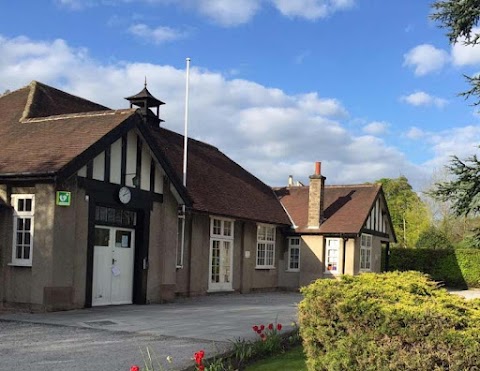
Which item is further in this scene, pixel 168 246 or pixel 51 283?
pixel 168 246

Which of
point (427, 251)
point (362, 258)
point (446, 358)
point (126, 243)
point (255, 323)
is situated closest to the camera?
point (446, 358)

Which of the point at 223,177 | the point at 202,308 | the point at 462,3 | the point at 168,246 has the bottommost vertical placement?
the point at 202,308

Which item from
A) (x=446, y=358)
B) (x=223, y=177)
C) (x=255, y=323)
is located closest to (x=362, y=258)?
(x=223, y=177)

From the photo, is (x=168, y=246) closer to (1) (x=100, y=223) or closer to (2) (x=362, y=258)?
(1) (x=100, y=223)

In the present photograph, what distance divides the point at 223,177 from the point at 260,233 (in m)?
2.99

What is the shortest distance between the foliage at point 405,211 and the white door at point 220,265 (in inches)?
1079

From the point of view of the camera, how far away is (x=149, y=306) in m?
16.6

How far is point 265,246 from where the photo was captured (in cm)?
2666

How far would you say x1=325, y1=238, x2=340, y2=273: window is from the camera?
27422 mm

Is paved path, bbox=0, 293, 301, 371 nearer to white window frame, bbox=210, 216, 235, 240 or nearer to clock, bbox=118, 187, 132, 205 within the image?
clock, bbox=118, 187, 132, 205

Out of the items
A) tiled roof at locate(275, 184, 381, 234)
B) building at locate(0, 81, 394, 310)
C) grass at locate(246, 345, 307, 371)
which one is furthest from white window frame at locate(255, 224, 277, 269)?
grass at locate(246, 345, 307, 371)

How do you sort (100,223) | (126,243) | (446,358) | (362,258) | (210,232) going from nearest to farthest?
(446,358) < (100,223) < (126,243) < (210,232) < (362,258)

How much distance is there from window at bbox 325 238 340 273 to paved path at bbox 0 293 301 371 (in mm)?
10948

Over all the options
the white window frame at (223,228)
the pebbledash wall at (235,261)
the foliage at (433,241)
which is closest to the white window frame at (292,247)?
the pebbledash wall at (235,261)
